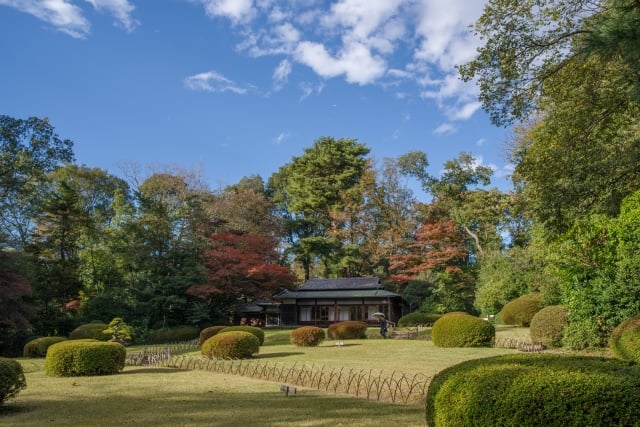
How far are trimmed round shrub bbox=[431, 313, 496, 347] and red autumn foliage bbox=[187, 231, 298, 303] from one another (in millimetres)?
17951

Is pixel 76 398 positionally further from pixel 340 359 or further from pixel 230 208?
pixel 230 208

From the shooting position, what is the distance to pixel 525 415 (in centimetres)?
449

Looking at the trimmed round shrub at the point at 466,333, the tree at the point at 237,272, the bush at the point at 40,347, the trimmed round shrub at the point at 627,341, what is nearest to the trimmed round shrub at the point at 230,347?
the trimmed round shrub at the point at 466,333

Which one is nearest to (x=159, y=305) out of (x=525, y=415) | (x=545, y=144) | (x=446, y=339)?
(x=446, y=339)

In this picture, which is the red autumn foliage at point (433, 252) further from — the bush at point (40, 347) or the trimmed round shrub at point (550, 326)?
the bush at point (40, 347)

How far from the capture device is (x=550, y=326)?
18.8 m

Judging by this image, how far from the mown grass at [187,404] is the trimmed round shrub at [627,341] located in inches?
191

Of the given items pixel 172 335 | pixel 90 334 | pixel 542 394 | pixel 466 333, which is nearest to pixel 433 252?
pixel 466 333

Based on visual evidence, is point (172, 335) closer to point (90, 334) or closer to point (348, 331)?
point (90, 334)

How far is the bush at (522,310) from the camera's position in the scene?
95.2 feet

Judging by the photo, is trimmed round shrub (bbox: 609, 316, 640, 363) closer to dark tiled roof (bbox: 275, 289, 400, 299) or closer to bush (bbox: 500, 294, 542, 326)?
bush (bbox: 500, 294, 542, 326)

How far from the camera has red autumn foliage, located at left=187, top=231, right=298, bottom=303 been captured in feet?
119

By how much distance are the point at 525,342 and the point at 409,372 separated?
900 centimetres

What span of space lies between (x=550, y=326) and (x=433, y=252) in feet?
74.1
